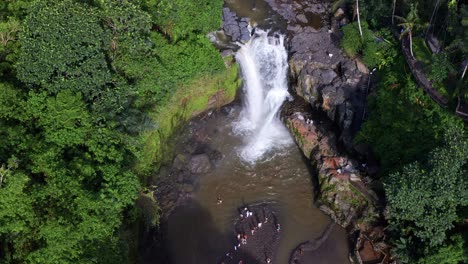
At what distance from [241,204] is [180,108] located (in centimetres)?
981

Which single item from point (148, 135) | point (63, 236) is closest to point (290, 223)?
point (148, 135)

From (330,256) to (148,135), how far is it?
1604 cm

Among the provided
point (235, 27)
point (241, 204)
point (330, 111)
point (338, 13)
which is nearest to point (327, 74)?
point (330, 111)

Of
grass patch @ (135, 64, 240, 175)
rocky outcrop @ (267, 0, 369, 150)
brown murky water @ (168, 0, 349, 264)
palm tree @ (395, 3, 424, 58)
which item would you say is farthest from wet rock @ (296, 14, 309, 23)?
brown murky water @ (168, 0, 349, 264)

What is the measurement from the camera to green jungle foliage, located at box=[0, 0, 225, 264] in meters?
21.9

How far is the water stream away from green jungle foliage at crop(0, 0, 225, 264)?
5.37m

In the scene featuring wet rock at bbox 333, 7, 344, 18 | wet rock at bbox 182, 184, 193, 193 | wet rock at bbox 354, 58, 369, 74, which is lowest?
wet rock at bbox 182, 184, 193, 193

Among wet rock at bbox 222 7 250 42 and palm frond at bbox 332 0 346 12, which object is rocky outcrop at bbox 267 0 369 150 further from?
wet rock at bbox 222 7 250 42

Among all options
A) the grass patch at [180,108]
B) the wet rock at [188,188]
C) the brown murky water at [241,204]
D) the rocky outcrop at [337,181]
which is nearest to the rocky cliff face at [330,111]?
the rocky outcrop at [337,181]

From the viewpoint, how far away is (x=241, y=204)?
1302 inches

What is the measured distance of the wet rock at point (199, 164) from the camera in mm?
34719

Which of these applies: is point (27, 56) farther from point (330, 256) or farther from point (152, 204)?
point (330, 256)

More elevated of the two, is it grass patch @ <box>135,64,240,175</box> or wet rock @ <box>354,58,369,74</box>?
wet rock @ <box>354,58,369,74</box>

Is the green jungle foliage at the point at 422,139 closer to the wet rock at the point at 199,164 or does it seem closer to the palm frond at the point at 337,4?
the palm frond at the point at 337,4
